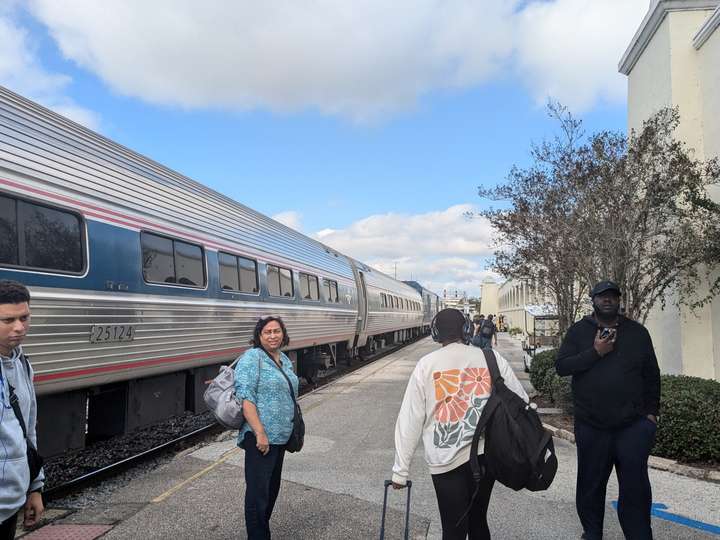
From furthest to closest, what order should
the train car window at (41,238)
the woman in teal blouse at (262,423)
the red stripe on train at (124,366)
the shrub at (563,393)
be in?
the shrub at (563,393), the red stripe on train at (124,366), the train car window at (41,238), the woman in teal blouse at (262,423)

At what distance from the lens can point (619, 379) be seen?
150 inches

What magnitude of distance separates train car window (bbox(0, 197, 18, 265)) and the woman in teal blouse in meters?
2.42

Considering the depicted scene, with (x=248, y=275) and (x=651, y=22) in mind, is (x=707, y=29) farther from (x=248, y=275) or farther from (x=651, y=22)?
(x=248, y=275)

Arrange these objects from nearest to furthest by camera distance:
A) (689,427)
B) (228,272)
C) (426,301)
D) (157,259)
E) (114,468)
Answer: (689,427) → (114,468) → (157,259) → (228,272) → (426,301)

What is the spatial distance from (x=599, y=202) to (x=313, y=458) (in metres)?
5.83

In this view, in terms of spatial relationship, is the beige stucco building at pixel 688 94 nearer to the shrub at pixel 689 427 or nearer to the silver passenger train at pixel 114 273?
the shrub at pixel 689 427

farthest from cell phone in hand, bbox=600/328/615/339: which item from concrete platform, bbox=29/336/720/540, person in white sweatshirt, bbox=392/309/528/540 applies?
concrete platform, bbox=29/336/720/540

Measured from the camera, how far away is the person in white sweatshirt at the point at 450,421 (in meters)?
3.07

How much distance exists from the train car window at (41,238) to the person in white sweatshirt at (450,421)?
3.61 meters

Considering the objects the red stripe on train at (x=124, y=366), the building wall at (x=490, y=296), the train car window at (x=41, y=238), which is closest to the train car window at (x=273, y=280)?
the red stripe on train at (x=124, y=366)

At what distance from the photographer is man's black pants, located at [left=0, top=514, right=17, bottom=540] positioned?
238 cm

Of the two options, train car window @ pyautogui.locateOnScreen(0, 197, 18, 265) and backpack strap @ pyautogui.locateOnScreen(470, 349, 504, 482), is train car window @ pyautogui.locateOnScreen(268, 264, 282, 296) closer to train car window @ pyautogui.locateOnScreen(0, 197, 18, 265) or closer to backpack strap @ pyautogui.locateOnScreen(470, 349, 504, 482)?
train car window @ pyautogui.locateOnScreen(0, 197, 18, 265)

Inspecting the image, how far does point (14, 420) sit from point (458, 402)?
2003mm

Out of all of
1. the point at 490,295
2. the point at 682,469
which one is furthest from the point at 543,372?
the point at 490,295
